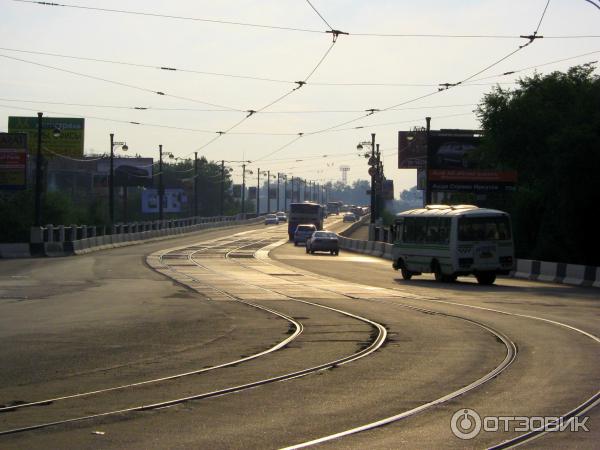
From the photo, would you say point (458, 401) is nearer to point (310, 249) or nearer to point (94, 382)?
point (94, 382)

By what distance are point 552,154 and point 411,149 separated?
2883 inches

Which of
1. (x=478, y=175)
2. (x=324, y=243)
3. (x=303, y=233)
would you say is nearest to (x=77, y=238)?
(x=324, y=243)

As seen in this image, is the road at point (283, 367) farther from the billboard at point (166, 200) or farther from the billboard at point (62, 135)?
the billboard at point (166, 200)

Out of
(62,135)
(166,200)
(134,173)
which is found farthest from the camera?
(166,200)

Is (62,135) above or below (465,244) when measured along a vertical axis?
above

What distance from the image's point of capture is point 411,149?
116 meters

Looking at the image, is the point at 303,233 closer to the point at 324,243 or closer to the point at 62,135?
the point at 324,243

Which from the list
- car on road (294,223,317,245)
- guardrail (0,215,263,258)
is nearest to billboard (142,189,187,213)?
guardrail (0,215,263,258)

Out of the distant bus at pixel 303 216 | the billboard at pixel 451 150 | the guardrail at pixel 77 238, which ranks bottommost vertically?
the guardrail at pixel 77 238

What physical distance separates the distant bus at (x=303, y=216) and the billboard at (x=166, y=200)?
177ft

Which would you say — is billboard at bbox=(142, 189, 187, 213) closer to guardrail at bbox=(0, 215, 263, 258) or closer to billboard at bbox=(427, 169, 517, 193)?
guardrail at bbox=(0, 215, 263, 258)

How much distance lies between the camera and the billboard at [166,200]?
147 metres

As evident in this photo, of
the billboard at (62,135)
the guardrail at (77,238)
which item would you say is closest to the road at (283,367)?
the guardrail at (77,238)

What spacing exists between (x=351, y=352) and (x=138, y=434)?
6.76 m
